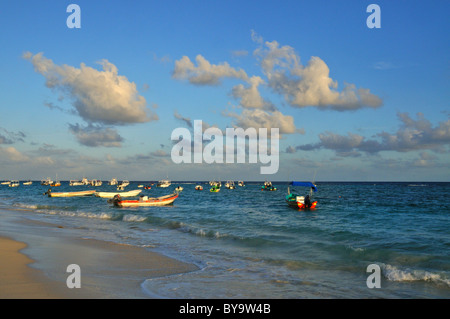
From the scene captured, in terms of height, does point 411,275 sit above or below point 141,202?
above

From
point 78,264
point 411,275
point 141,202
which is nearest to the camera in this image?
point 411,275

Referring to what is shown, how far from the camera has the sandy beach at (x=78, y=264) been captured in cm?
981

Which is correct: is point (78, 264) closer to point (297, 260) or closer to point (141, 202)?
point (297, 260)

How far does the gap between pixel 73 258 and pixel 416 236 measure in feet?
68.7

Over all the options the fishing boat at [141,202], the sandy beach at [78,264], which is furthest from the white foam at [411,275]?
the fishing boat at [141,202]

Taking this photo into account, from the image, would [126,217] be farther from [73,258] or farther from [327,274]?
[327,274]

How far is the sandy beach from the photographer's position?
9.81m

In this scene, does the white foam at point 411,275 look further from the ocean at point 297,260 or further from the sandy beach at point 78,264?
the sandy beach at point 78,264

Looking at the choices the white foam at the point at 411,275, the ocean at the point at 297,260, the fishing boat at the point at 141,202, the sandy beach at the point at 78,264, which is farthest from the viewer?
the fishing boat at the point at 141,202

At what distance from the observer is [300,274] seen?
13797mm

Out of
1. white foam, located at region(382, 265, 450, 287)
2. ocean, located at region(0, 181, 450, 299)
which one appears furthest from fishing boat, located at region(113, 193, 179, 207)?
white foam, located at region(382, 265, 450, 287)

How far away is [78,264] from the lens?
45.6ft

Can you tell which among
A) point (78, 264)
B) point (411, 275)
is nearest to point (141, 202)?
point (78, 264)
